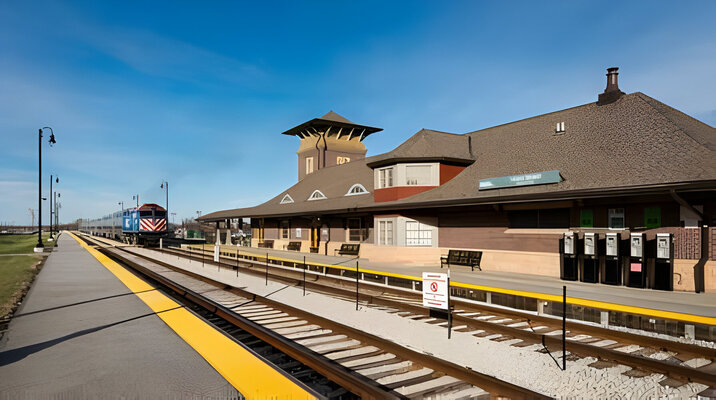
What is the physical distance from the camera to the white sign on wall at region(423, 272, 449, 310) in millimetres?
9609

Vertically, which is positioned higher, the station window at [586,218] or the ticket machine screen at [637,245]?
the station window at [586,218]

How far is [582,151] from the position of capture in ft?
62.4

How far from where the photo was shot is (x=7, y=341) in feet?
25.9

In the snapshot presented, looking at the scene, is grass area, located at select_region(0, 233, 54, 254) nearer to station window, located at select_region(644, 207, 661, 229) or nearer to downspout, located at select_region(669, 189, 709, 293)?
station window, located at select_region(644, 207, 661, 229)

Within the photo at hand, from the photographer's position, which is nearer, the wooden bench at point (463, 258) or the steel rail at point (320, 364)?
the steel rail at point (320, 364)

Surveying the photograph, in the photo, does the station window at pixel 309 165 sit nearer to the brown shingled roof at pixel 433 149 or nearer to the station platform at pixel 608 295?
the brown shingled roof at pixel 433 149

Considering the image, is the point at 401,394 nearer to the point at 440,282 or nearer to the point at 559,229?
the point at 440,282

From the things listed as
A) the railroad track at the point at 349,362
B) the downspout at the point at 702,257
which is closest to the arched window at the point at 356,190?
the downspout at the point at 702,257

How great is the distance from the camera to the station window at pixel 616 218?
16.0 m

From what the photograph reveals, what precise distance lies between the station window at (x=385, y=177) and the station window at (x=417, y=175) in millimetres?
1257

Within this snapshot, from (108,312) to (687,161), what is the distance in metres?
18.9

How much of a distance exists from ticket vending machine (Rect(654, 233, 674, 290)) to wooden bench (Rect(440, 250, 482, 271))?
25.1 ft

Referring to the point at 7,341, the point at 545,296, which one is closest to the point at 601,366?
the point at 545,296

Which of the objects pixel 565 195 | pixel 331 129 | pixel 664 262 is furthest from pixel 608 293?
pixel 331 129
